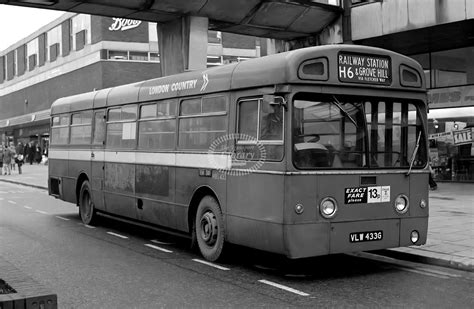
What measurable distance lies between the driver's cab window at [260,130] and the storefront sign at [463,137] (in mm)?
13185

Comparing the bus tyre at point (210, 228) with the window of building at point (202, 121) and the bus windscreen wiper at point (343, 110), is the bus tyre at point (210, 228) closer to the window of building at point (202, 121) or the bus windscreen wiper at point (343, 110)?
the window of building at point (202, 121)

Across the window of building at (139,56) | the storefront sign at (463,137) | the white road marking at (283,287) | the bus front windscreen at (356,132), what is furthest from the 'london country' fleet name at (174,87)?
the window of building at (139,56)

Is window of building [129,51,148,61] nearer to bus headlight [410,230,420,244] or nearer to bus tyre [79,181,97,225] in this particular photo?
bus tyre [79,181,97,225]

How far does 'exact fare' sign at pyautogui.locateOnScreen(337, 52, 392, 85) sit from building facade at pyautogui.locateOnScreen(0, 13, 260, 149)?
111 feet

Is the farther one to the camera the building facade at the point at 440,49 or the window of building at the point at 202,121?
the building facade at the point at 440,49

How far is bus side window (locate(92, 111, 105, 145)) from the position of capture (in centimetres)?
1213

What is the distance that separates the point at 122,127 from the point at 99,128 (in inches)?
49.1

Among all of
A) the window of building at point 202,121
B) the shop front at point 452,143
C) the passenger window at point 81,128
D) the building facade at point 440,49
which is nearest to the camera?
the window of building at point 202,121

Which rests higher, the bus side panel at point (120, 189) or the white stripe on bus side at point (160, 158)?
the white stripe on bus side at point (160, 158)

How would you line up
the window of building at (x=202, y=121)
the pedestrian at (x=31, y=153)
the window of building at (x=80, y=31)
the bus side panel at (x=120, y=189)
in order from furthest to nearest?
the pedestrian at (x=31, y=153) → the window of building at (x=80, y=31) → the bus side panel at (x=120, y=189) → the window of building at (x=202, y=121)

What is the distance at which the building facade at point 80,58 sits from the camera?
43031mm

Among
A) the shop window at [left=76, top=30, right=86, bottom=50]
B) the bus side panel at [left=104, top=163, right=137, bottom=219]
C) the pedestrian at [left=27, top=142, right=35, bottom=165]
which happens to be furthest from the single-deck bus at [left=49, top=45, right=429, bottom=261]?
the pedestrian at [left=27, top=142, right=35, bottom=165]

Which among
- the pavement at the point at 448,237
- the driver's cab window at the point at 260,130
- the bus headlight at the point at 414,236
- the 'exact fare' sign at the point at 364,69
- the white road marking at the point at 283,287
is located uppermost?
the 'exact fare' sign at the point at 364,69

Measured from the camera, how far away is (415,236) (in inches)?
313
